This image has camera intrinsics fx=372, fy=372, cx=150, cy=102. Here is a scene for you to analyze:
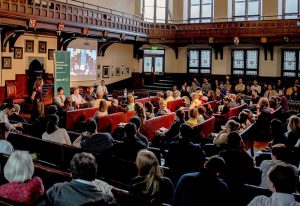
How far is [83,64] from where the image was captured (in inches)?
719

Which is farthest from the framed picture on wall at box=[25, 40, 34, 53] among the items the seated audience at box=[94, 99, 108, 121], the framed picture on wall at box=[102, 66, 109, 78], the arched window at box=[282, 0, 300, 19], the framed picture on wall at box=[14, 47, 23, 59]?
the arched window at box=[282, 0, 300, 19]

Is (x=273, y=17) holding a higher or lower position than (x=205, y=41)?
higher

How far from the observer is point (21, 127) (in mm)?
7730

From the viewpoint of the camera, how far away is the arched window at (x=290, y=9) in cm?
1891

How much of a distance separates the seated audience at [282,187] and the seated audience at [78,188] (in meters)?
1.38

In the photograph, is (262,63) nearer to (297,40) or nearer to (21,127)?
(297,40)

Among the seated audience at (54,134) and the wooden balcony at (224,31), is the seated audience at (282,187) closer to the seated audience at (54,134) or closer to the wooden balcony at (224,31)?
the seated audience at (54,134)

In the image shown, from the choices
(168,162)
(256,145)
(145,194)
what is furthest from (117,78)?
(145,194)

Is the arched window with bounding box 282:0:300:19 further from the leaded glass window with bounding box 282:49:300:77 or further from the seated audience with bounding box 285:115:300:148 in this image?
the seated audience with bounding box 285:115:300:148

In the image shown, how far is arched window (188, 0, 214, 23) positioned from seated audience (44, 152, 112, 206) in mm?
19175

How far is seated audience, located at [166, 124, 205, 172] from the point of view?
5.26 meters

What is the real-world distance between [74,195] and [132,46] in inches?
789

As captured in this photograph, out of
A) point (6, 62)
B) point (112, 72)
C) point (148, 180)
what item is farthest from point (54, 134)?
point (112, 72)

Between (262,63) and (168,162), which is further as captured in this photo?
(262,63)
